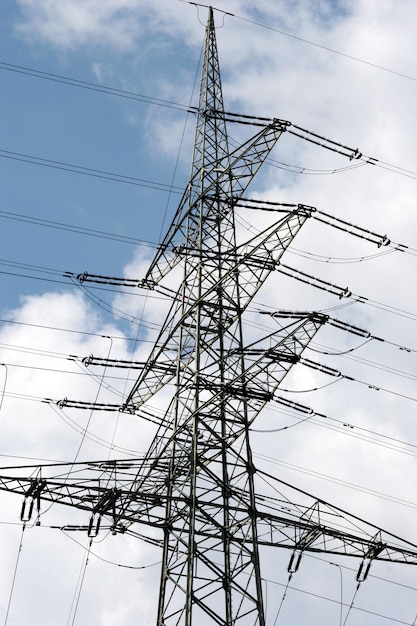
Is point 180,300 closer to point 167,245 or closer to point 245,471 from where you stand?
point 167,245

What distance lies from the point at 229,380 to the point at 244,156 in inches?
375

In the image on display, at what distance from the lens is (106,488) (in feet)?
65.1

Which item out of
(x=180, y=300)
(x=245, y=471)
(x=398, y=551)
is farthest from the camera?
(x=180, y=300)

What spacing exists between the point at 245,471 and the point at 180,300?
6.30m

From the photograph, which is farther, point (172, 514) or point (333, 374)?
point (333, 374)

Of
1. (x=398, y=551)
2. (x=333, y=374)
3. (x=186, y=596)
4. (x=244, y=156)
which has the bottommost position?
(x=186, y=596)

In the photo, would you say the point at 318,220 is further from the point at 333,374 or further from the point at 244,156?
the point at 333,374

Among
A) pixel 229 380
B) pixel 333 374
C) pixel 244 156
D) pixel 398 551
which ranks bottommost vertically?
pixel 398 551

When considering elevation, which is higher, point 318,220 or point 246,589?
point 318,220

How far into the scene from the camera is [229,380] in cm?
2211

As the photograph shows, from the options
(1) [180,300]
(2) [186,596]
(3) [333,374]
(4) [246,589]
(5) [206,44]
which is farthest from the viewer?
(5) [206,44]

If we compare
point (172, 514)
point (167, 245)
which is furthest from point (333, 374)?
point (172, 514)

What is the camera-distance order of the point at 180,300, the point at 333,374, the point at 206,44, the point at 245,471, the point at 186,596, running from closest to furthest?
the point at 186,596 → the point at 245,471 → the point at 180,300 → the point at 333,374 → the point at 206,44

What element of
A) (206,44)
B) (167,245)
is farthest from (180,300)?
(206,44)
